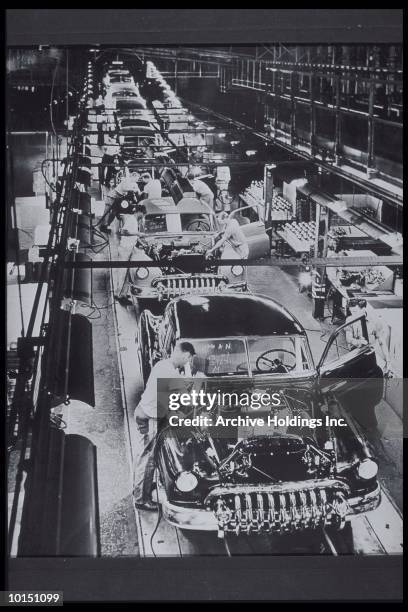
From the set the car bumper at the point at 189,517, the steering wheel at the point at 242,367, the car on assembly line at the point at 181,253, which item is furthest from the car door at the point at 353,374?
the car bumper at the point at 189,517

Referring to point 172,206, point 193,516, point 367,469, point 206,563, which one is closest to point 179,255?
point 172,206

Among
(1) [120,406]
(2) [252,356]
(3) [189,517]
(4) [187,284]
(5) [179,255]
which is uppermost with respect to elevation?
(5) [179,255]

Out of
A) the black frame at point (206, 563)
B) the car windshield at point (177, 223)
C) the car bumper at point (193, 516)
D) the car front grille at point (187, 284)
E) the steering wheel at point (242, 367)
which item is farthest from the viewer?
the car windshield at point (177, 223)

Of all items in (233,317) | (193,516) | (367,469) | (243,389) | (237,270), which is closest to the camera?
(193,516)

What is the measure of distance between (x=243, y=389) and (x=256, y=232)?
0.94 meters

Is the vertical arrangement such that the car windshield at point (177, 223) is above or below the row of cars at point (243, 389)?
above

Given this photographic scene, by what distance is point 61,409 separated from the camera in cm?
362

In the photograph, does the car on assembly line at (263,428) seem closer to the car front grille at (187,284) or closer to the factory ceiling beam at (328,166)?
the car front grille at (187,284)

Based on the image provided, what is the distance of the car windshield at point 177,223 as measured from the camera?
156 inches

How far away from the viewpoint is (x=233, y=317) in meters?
3.80

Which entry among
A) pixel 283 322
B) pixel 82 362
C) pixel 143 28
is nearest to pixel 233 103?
pixel 143 28

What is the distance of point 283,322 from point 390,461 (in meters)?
0.96

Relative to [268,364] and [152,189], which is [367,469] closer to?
[268,364]

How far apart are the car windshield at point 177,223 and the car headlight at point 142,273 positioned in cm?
25
